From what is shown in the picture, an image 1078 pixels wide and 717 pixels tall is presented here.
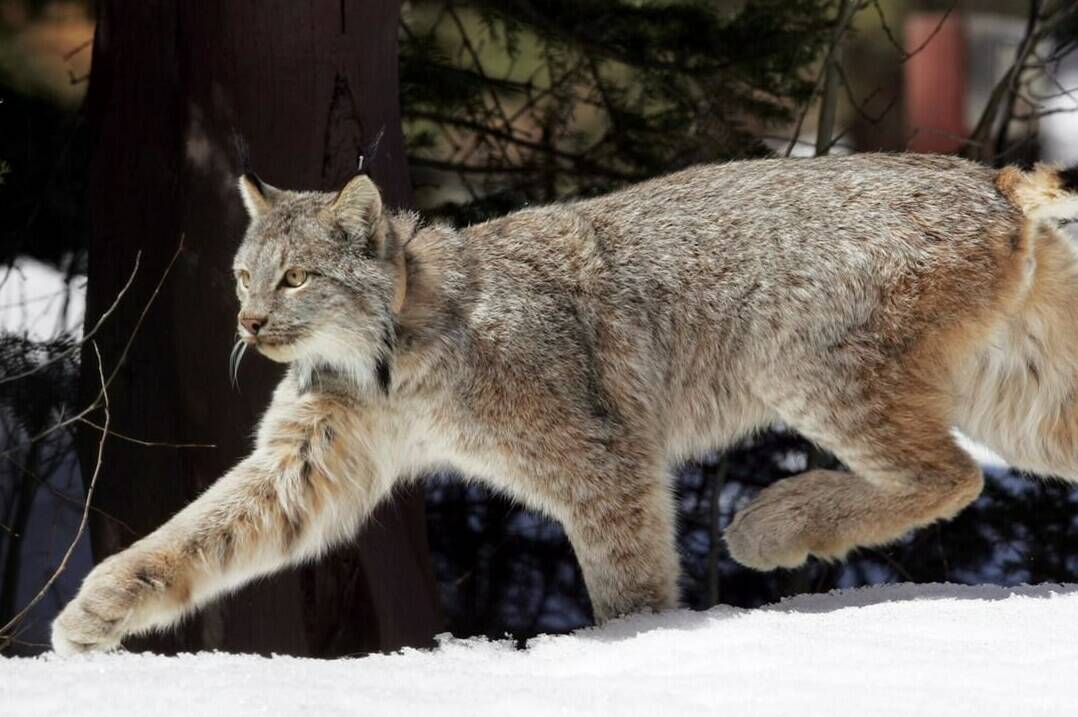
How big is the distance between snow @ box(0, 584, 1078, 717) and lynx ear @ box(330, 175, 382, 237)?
1194 millimetres

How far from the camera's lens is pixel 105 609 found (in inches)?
165

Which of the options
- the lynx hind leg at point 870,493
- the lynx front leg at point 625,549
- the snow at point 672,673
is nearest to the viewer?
the snow at point 672,673

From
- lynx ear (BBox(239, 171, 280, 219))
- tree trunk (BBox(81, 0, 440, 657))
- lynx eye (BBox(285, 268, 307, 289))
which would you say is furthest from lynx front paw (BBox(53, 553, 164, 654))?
tree trunk (BBox(81, 0, 440, 657))

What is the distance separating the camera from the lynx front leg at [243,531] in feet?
13.9

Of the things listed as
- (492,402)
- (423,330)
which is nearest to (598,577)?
(492,402)

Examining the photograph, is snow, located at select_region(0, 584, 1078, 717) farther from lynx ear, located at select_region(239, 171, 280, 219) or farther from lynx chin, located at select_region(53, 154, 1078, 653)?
lynx ear, located at select_region(239, 171, 280, 219)

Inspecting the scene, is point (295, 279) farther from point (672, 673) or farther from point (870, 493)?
point (870, 493)

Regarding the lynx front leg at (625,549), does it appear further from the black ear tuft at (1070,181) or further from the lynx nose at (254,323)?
the black ear tuft at (1070,181)

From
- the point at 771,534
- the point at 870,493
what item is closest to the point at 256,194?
the point at 771,534

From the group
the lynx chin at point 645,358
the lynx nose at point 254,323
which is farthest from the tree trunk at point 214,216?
the lynx nose at point 254,323

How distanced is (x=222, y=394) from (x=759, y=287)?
202cm

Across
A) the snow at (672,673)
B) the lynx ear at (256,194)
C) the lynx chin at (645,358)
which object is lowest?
the snow at (672,673)

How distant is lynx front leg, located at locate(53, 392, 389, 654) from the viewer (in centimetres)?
423

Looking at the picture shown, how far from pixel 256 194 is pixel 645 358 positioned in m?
1.28
